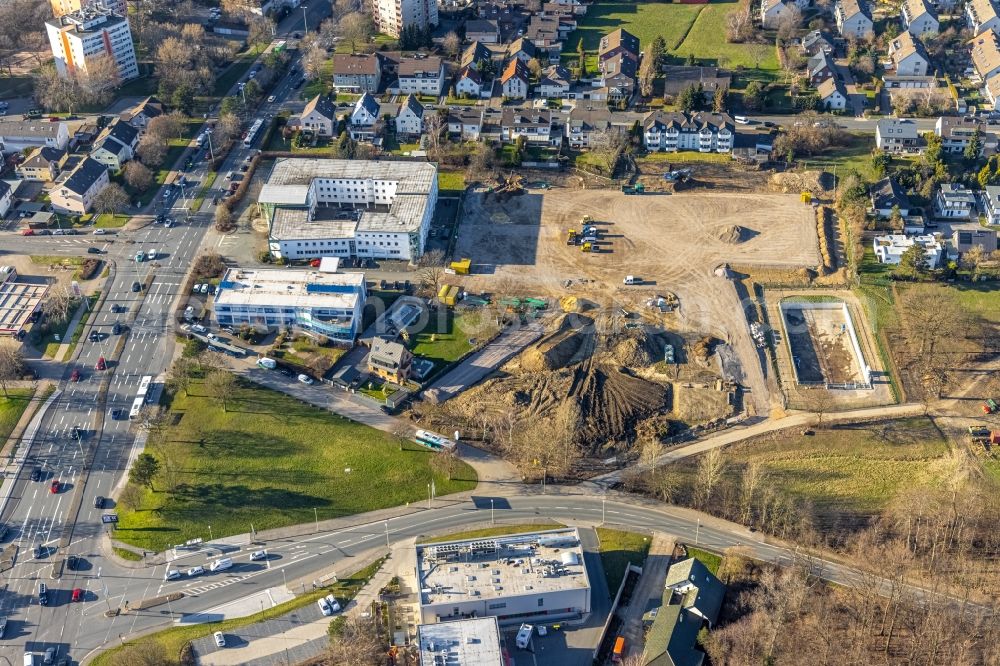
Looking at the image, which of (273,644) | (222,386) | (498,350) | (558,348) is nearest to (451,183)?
(498,350)

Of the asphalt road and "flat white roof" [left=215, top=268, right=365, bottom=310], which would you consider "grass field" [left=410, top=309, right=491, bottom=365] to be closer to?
"flat white roof" [left=215, top=268, right=365, bottom=310]

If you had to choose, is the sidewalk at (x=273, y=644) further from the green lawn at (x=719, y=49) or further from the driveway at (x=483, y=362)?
the green lawn at (x=719, y=49)

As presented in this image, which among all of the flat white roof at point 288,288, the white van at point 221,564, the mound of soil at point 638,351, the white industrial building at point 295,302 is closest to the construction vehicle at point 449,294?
the white industrial building at point 295,302

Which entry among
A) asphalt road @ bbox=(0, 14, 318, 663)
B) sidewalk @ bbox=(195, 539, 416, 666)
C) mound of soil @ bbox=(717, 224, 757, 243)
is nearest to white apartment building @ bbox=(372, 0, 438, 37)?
asphalt road @ bbox=(0, 14, 318, 663)

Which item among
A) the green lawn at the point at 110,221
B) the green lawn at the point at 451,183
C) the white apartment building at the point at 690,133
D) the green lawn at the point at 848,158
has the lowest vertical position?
the green lawn at the point at 110,221

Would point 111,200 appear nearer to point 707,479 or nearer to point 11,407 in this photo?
point 11,407

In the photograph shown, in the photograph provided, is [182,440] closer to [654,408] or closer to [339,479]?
[339,479]

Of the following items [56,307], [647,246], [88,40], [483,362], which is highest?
[88,40]

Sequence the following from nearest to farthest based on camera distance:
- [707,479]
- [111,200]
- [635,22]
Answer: [707,479] < [111,200] < [635,22]
